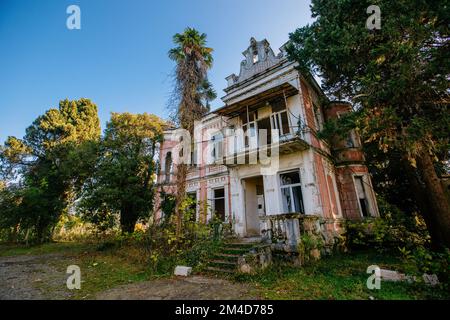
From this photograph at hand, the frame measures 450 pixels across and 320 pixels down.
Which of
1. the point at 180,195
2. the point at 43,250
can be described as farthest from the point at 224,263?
the point at 43,250

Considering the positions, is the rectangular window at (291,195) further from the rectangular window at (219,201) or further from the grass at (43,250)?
the grass at (43,250)

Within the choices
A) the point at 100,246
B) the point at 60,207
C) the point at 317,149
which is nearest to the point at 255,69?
the point at 317,149

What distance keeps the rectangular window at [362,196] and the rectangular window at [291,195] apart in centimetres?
404

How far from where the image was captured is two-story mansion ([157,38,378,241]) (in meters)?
9.84

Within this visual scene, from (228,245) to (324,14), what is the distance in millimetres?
11509

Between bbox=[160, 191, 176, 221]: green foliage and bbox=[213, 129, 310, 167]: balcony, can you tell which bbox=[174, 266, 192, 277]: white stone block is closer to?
bbox=[213, 129, 310, 167]: balcony

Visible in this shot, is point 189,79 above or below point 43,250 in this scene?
above

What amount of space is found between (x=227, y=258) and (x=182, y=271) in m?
1.64

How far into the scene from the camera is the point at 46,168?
63.0 ft

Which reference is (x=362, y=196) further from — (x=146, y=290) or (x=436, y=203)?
(x=146, y=290)

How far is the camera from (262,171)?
1074cm

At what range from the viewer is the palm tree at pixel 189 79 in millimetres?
8961

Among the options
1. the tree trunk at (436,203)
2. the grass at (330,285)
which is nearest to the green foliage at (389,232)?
the tree trunk at (436,203)
